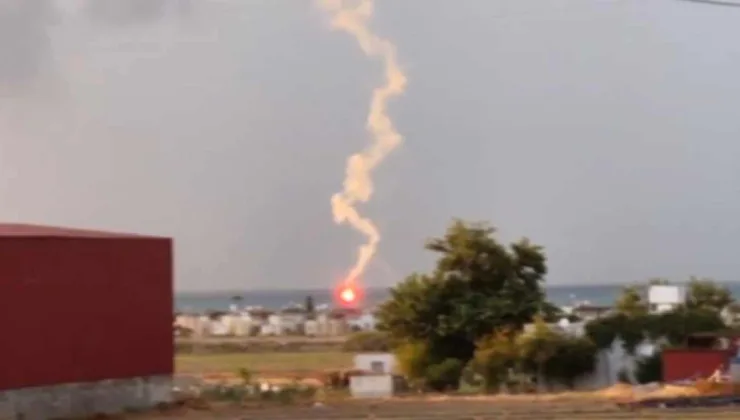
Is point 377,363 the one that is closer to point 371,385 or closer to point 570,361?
point 371,385

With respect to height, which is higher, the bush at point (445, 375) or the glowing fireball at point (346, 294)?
the glowing fireball at point (346, 294)

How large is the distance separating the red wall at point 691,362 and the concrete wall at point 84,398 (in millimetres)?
14114

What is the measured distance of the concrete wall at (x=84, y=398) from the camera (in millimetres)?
22406

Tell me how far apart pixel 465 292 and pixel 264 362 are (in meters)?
24.3

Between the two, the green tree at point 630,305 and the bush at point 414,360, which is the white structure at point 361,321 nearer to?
the green tree at point 630,305

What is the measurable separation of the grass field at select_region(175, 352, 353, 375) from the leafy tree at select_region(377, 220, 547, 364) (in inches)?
406

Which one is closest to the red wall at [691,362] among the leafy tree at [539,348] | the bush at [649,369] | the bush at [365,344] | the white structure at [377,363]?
the bush at [649,369]

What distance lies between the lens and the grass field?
185ft

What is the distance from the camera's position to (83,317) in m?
24.2

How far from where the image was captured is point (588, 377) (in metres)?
39.5

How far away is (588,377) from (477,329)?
4156 millimetres

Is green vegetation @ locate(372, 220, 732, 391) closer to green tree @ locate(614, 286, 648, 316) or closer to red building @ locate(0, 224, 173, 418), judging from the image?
green tree @ locate(614, 286, 648, 316)

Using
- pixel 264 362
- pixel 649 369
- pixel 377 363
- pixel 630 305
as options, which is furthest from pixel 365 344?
pixel 649 369

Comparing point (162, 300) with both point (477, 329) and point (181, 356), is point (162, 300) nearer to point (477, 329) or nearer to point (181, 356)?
point (477, 329)
